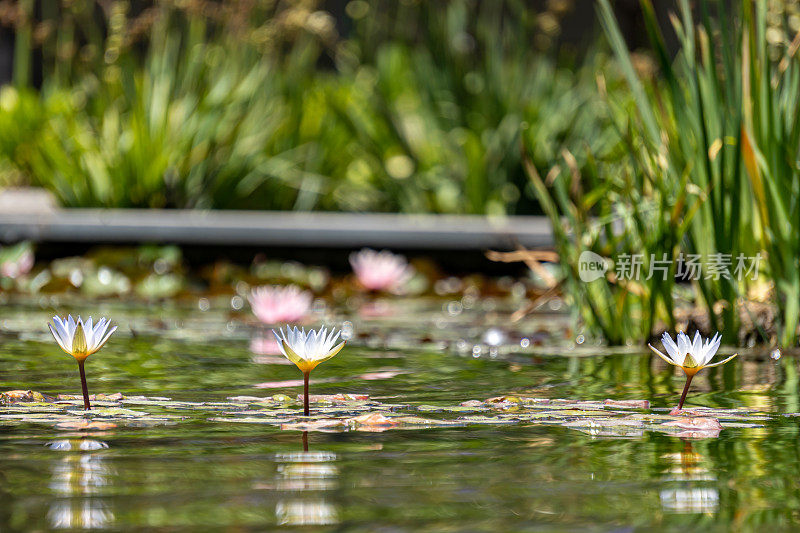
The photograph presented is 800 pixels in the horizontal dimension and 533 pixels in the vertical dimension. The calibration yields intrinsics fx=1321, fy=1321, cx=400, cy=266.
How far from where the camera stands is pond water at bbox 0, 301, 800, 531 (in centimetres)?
147

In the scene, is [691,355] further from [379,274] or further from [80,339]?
[379,274]

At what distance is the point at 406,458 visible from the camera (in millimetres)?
1814

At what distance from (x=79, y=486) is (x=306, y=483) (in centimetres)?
28

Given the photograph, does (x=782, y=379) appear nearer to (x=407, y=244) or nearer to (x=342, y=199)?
(x=407, y=244)

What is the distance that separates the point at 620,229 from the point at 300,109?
3.22 meters

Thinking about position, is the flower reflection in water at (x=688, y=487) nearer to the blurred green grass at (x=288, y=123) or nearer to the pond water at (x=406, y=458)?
the pond water at (x=406, y=458)

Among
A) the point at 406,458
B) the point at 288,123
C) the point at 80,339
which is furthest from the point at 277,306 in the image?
the point at 288,123

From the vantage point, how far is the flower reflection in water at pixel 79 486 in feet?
4.71

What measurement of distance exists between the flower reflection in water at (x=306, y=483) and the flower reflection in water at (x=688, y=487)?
1.29 ft

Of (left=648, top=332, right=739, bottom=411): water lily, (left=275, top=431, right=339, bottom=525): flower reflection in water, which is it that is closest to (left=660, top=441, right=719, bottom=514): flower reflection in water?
(left=648, top=332, right=739, bottom=411): water lily

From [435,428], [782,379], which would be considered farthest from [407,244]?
[435,428]
